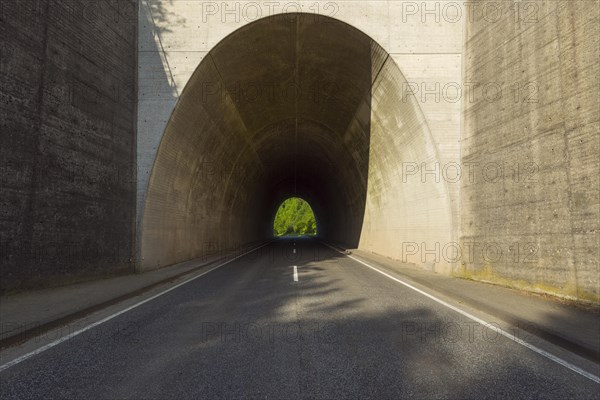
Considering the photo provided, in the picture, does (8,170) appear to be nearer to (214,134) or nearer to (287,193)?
(214,134)

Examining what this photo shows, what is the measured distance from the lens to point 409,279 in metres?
10.5

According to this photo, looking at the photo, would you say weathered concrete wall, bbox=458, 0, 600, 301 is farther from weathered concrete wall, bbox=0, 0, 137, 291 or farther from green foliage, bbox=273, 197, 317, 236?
green foliage, bbox=273, 197, 317, 236

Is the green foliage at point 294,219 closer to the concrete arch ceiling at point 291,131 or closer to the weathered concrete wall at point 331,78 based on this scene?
the concrete arch ceiling at point 291,131

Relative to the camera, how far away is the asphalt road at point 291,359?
3.48 metres

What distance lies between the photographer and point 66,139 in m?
8.98

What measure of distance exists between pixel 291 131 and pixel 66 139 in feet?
44.1

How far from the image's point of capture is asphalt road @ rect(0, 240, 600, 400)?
137 inches

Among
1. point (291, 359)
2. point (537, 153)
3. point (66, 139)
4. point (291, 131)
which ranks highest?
point (291, 131)

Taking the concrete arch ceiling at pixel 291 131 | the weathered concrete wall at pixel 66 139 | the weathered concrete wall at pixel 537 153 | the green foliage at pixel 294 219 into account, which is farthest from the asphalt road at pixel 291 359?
the green foliage at pixel 294 219

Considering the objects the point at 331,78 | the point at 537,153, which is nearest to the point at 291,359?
the point at 537,153

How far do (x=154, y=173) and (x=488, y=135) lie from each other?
9.79 m

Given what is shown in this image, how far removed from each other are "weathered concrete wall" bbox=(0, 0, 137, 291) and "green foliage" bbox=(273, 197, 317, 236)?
66925 millimetres

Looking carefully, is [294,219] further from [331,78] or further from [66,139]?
[66,139]

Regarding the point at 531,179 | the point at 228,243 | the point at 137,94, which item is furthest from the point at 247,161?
the point at 531,179
